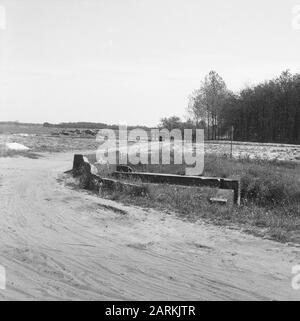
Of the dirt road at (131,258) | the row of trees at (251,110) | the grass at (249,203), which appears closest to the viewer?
the dirt road at (131,258)

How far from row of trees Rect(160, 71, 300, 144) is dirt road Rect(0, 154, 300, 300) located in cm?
4327

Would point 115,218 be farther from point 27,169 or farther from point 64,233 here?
point 27,169

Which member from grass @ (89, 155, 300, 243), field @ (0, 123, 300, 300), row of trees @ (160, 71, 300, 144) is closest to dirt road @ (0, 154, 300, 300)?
field @ (0, 123, 300, 300)

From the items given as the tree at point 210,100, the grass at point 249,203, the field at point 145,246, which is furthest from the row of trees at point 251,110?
the field at point 145,246

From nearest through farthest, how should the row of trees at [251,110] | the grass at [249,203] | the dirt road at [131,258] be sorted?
1. the dirt road at [131,258]
2. the grass at [249,203]
3. the row of trees at [251,110]

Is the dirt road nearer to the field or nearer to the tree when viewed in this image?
the field

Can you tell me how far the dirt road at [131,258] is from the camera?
539 centimetres

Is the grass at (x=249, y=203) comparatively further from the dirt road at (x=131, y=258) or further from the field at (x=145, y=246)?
the dirt road at (x=131, y=258)

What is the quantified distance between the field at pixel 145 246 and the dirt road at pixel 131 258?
0.01 meters

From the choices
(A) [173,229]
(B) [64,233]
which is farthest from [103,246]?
(A) [173,229]

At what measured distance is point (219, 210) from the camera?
9633 millimetres

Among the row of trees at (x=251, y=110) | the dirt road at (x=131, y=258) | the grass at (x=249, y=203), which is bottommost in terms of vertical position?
the dirt road at (x=131, y=258)

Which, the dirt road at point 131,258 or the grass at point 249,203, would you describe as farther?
the grass at point 249,203

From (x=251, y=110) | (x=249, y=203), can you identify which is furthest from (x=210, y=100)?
(x=249, y=203)
